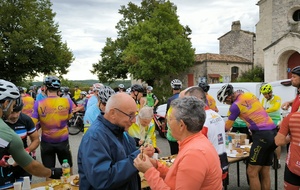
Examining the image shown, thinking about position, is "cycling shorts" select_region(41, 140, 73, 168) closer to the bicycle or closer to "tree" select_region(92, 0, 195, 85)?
the bicycle

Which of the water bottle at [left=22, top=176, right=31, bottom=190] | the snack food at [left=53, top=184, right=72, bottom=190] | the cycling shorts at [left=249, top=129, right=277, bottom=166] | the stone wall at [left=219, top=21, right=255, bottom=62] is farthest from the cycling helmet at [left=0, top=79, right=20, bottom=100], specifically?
the stone wall at [left=219, top=21, right=255, bottom=62]

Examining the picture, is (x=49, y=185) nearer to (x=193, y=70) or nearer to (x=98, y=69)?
(x=193, y=70)

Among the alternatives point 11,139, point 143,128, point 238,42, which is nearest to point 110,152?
point 11,139

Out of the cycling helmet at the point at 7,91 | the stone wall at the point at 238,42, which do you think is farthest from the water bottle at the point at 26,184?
the stone wall at the point at 238,42

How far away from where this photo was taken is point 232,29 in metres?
36.6

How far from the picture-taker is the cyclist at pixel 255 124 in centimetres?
470

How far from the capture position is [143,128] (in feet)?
16.5

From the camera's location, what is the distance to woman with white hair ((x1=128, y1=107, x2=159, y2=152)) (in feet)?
16.1

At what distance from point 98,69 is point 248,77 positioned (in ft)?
62.1

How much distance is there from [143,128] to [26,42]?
2693cm

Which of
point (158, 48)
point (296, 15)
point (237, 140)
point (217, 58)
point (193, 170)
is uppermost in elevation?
point (296, 15)

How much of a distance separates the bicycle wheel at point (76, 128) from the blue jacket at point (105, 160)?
1109 cm

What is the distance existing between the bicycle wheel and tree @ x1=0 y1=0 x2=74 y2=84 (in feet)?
55.7

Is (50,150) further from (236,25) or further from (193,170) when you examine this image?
(236,25)
